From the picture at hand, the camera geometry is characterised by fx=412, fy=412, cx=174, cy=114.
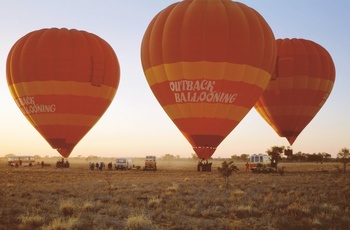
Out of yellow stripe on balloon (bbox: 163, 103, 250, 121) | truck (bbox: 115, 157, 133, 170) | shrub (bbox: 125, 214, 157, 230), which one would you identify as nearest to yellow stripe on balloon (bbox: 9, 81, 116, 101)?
yellow stripe on balloon (bbox: 163, 103, 250, 121)

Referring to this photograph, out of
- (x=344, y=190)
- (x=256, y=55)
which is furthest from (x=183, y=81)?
(x=344, y=190)

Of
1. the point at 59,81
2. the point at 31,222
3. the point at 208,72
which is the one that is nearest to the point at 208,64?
the point at 208,72

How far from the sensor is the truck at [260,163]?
45.2 m

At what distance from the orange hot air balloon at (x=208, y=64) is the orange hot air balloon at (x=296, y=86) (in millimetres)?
9783

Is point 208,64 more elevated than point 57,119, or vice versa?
point 208,64

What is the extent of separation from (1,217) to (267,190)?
48.8 ft

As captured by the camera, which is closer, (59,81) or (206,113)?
(206,113)

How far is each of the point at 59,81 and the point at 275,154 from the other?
28.0 meters

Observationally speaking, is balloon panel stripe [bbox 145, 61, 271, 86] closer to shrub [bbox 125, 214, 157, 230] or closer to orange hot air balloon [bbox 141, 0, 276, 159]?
orange hot air balloon [bbox 141, 0, 276, 159]

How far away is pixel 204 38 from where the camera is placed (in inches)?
1003

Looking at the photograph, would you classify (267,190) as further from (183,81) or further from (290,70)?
(290,70)

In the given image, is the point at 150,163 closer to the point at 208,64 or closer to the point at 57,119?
the point at 57,119

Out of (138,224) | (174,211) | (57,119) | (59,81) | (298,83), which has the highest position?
(298,83)

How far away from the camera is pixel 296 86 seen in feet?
120
